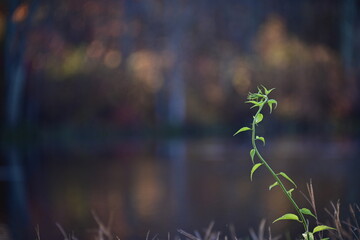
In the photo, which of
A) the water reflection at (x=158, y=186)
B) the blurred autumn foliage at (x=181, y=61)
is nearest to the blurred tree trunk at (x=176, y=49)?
the blurred autumn foliage at (x=181, y=61)

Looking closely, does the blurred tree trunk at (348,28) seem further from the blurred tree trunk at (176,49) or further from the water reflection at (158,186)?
the water reflection at (158,186)

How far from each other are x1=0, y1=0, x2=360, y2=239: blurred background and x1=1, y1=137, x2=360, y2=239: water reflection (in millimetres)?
30

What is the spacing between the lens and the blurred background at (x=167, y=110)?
8047 mm

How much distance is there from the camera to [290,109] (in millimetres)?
26047

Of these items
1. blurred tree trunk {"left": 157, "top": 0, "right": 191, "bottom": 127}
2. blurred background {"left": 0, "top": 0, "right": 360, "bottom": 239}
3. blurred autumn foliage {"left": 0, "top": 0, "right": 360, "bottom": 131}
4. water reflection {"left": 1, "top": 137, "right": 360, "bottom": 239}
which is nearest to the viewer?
water reflection {"left": 1, "top": 137, "right": 360, "bottom": 239}

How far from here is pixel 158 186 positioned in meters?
9.70

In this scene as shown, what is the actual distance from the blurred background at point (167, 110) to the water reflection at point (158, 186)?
30 mm

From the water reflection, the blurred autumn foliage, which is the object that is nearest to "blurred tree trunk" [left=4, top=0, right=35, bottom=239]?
the blurred autumn foliage

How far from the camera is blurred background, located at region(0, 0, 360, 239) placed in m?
8.05

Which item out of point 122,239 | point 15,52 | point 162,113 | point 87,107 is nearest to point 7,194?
point 122,239

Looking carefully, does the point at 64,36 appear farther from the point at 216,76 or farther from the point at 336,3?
the point at 336,3

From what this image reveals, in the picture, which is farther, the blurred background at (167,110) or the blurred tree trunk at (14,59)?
the blurred tree trunk at (14,59)

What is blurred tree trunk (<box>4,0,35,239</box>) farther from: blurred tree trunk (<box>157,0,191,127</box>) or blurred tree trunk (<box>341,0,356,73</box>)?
blurred tree trunk (<box>341,0,356,73</box>)

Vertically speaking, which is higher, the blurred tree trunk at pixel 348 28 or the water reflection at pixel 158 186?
the blurred tree trunk at pixel 348 28
